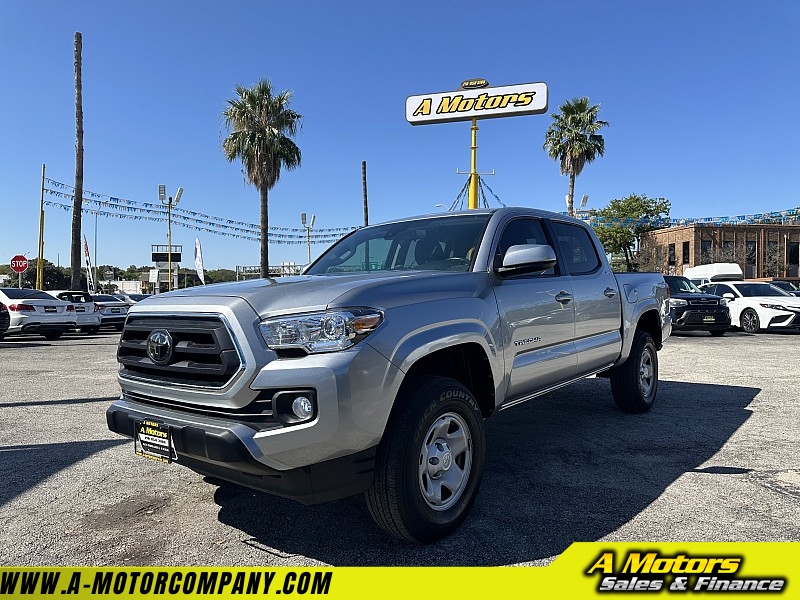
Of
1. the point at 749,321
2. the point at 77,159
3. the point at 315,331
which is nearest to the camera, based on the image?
the point at 315,331

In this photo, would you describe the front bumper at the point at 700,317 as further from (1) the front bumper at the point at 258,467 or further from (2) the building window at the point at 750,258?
(2) the building window at the point at 750,258

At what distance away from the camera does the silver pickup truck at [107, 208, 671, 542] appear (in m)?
A: 2.58

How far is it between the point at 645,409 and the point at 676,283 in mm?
11795

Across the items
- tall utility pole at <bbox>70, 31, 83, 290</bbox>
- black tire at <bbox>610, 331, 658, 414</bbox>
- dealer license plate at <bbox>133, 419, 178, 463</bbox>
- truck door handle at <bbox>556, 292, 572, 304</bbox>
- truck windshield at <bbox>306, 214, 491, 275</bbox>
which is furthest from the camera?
tall utility pole at <bbox>70, 31, 83, 290</bbox>

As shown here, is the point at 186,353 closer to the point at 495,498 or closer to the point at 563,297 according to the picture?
the point at 495,498

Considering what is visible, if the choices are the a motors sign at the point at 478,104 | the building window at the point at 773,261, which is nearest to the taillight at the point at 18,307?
the a motors sign at the point at 478,104

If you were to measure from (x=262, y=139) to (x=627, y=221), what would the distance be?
124 ft

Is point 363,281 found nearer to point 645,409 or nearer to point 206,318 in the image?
point 206,318

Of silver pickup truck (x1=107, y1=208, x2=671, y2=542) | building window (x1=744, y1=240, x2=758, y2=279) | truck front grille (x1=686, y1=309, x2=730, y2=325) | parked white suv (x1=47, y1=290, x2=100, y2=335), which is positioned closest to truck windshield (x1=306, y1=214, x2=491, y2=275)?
silver pickup truck (x1=107, y1=208, x2=671, y2=542)

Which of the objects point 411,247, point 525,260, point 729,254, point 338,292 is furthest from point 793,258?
point 338,292

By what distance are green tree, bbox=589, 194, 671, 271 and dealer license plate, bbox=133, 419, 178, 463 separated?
53673 mm

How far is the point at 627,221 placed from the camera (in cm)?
5266

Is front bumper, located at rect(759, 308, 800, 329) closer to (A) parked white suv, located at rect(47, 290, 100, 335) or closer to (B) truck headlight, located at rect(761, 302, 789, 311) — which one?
(B) truck headlight, located at rect(761, 302, 789, 311)

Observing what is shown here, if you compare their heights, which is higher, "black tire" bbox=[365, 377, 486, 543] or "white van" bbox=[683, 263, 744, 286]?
"white van" bbox=[683, 263, 744, 286]
